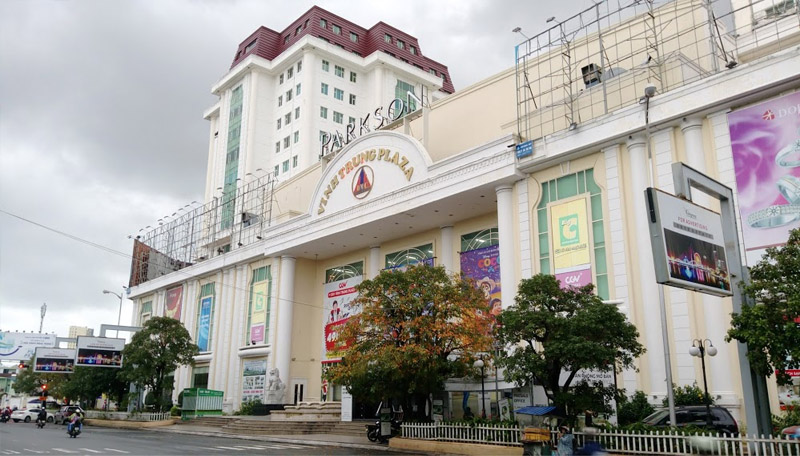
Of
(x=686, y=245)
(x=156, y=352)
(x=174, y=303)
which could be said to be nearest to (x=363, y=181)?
(x=156, y=352)

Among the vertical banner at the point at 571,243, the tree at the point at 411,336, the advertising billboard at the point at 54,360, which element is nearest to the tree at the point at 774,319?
the tree at the point at 411,336

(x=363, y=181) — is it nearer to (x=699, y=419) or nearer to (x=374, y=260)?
(x=374, y=260)

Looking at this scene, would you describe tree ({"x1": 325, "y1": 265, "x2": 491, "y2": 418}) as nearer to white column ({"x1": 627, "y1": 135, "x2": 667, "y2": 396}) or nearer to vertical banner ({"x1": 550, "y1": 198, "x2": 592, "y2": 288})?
vertical banner ({"x1": 550, "y1": 198, "x2": 592, "y2": 288})

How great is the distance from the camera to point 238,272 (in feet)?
164

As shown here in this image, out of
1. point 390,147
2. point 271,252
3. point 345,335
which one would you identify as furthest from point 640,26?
point 271,252

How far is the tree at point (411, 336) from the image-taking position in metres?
24.2

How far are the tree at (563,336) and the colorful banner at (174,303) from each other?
41.8 m

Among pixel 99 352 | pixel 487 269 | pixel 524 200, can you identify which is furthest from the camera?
pixel 99 352

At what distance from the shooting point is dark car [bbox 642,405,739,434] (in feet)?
61.4

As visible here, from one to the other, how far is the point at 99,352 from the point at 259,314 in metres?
12.9

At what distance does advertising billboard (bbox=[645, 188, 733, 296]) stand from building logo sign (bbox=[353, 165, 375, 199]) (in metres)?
24.1

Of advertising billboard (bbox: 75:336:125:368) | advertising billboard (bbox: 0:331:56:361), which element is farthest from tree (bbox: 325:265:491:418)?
advertising billboard (bbox: 0:331:56:361)

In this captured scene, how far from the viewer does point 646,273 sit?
83.6 feet

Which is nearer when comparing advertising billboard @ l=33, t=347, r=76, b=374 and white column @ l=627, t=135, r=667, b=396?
white column @ l=627, t=135, r=667, b=396
